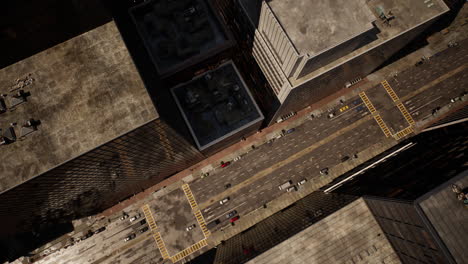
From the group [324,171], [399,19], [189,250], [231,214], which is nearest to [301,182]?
[324,171]

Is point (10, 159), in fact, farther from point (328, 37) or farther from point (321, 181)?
point (321, 181)

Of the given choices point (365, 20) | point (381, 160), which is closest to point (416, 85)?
point (381, 160)

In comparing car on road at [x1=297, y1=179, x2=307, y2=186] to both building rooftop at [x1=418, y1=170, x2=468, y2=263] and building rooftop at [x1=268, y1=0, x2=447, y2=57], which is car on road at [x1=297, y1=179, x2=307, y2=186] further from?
building rooftop at [x1=268, y1=0, x2=447, y2=57]

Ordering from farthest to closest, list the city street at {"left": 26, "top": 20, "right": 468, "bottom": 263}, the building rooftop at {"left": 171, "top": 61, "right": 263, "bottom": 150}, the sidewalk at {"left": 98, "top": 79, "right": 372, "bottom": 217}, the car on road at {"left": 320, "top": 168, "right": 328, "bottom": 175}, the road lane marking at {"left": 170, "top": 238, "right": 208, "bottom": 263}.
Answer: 1. the sidewalk at {"left": 98, "top": 79, "right": 372, "bottom": 217}
2. the car on road at {"left": 320, "top": 168, "right": 328, "bottom": 175}
3. the city street at {"left": 26, "top": 20, "right": 468, "bottom": 263}
4. the road lane marking at {"left": 170, "top": 238, "right": 208, "bottom": 263}
5. the building rooftop at {"left": 171, "top": 61, "right": 263, "bottom": 150}

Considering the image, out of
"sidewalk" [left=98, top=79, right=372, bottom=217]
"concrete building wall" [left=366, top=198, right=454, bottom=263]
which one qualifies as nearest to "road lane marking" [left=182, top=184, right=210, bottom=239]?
"sidewalk" [left=98, top=79, right=372, bottom=217]

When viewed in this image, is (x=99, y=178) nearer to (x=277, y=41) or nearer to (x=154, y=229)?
(x=154, y=229)

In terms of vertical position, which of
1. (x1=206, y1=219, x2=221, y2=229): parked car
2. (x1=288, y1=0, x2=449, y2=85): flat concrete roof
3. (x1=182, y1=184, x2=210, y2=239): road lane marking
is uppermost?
(x1=288, y1=0, x2=449, y2=85): flat concrete roof

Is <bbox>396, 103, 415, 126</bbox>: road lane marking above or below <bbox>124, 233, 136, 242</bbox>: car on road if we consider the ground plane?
below
